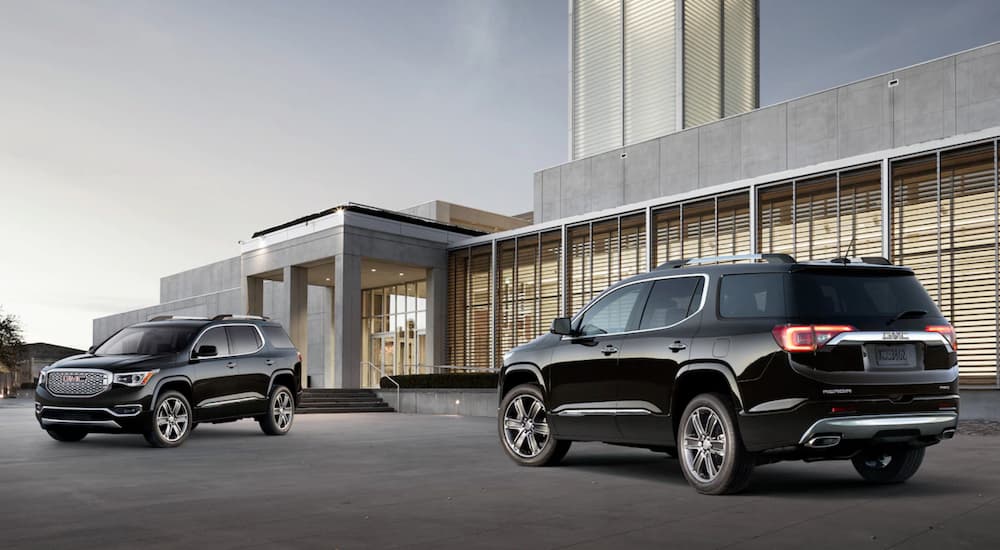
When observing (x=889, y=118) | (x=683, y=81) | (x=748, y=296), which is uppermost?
(x=683, y=81)

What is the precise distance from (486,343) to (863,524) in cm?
2602

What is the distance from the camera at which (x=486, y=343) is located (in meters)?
31.8

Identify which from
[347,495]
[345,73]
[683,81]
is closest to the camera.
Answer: [347,495]

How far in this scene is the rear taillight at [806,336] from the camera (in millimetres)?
6988

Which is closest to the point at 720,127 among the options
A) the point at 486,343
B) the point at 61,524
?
the point at 486,343

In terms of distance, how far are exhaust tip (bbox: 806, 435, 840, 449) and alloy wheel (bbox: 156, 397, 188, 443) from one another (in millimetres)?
9207

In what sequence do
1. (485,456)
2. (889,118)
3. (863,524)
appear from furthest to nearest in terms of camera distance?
(889,118) < (485,456) < (863,524)

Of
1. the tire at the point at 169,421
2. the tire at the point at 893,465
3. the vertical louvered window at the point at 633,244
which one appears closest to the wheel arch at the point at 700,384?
the tire at the point at 893,465

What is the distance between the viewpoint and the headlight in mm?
12547

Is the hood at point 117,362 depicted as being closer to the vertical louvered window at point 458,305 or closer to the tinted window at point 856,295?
the tinted window at point 856,295

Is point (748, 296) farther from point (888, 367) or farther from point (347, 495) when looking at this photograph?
point (347, 495)

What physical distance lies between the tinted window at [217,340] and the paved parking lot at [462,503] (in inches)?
100.0

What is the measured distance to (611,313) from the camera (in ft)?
28.9

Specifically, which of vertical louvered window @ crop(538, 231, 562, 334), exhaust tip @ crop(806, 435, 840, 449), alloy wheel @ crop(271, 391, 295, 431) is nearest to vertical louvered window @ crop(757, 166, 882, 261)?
vertical louvered window @ crop(538, 231, 562, 334)
